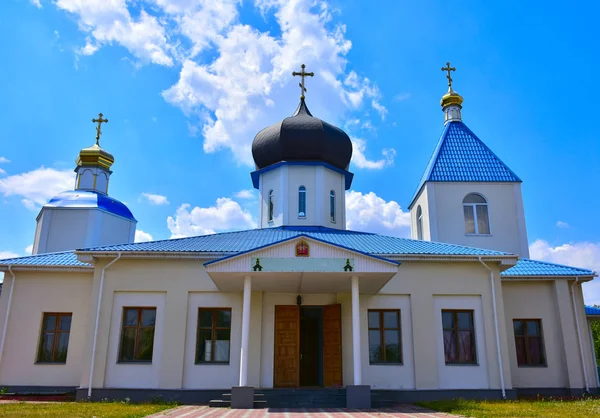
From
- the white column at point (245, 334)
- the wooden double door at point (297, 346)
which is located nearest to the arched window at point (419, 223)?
the wooden double door at point (297, 346)

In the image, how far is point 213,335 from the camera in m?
13.2

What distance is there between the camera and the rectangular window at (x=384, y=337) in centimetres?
1330

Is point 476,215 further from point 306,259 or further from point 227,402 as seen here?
point 227,402

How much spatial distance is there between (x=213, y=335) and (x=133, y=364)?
7.01 feet

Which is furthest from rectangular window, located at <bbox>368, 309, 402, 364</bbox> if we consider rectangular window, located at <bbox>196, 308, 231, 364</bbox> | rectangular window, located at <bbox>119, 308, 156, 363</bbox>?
rectangular window, located at <bbox>119, 308, 156, 363</bbox>

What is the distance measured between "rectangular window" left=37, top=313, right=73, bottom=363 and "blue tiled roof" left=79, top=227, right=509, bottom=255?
2822mm

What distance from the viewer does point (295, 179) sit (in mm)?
17859

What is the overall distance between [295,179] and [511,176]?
8463mm

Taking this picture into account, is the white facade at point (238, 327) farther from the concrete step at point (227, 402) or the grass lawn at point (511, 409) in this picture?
the grass lawn at point (511, 409)

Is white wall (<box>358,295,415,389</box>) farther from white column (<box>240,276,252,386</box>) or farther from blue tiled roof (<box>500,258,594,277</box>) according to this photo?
blue tiled roof (<box>500,258,594,277</box>)

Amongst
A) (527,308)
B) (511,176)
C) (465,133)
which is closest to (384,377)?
(527,308)

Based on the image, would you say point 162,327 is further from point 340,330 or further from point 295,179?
point 295,179

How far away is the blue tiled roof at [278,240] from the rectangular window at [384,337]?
5.80ft

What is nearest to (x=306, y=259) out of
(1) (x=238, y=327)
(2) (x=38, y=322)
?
(1) (x=238, y=327)
